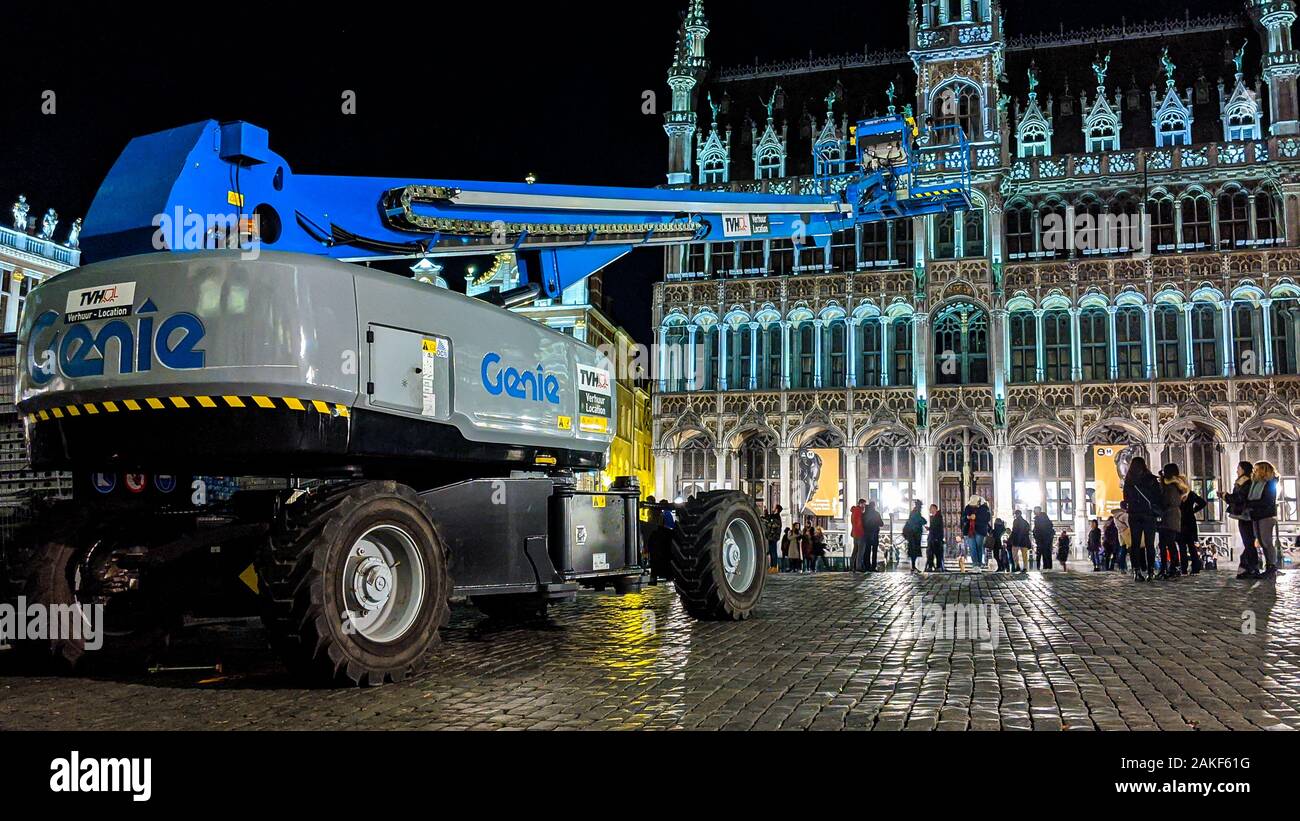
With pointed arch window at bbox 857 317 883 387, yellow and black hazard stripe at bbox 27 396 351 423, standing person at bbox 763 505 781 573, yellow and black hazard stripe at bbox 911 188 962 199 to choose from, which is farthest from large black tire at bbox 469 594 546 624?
pointed arch window at bbox 857 317 883 387

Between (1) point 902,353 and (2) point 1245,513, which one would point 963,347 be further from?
(2) point 1245,513

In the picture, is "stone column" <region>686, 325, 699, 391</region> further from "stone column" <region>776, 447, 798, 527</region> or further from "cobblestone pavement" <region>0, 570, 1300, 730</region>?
"cobblestone pavement" <region>0, 570, 1300, 730</region>

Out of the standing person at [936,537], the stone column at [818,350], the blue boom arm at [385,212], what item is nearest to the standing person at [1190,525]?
the blue boom arm at [385,212]

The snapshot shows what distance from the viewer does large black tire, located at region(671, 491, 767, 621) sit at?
11.3 m

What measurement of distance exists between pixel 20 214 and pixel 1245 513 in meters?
58.2

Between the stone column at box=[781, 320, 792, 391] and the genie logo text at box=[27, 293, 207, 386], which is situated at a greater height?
the stone column at box=[781, 320, 792, 391]

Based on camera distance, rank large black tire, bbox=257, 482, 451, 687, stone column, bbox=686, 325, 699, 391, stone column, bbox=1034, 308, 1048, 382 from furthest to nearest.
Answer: stone column, bbox=686, 325, 699, 391, stone column, bbox=1034, 308, 1048, 382, large black tire, bbox=257, 482, 451, 687

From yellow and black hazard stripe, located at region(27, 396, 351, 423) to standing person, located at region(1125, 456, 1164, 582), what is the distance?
13448mm

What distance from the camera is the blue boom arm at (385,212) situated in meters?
8.24

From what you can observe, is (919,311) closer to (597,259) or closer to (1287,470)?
(1287,470)

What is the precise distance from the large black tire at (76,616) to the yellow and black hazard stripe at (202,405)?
1.11 meters

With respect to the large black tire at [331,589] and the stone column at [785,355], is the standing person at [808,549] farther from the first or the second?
the large black tire at [331,589]

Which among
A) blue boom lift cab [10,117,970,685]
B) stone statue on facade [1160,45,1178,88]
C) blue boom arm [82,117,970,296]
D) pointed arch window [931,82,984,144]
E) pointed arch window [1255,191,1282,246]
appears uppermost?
stone statue on facade [1160,45,1178,88]

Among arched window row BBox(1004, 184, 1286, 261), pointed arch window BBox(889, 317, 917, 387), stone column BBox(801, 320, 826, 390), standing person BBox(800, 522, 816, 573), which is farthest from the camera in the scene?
stone column BBox(801, 320, 826, 390)
